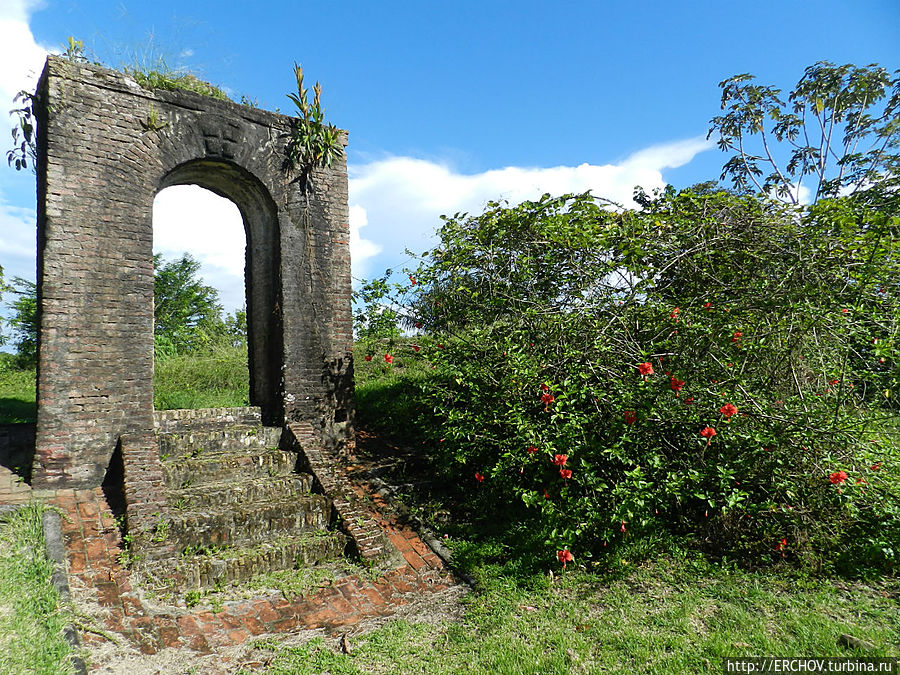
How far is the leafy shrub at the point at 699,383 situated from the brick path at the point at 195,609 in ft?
4.19

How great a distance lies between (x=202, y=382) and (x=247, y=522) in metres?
6.42

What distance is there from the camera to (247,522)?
451 centimetres

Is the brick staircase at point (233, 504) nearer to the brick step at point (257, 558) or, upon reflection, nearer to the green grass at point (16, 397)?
the brick step at point (257, 558)

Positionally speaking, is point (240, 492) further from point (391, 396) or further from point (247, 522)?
point (391, 396)

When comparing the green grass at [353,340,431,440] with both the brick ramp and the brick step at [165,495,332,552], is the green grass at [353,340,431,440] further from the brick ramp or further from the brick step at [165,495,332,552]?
the brick ramp

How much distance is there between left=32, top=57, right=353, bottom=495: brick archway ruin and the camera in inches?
194

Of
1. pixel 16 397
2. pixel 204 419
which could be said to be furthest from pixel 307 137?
pixel 16 397

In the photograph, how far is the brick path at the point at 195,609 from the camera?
336cm

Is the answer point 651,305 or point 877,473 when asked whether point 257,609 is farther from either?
point 877,473

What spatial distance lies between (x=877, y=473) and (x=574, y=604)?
2.87m

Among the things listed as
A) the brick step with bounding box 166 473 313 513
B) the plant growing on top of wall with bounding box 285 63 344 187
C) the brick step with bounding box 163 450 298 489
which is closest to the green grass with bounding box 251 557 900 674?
the brick step with bounding box 166 473 313 513

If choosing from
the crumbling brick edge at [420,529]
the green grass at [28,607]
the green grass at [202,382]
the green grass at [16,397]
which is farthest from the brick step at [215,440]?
the green grass at [16,397]

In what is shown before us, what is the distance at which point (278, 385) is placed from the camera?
6.21 meters

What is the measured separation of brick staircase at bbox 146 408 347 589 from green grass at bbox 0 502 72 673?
758 mm
